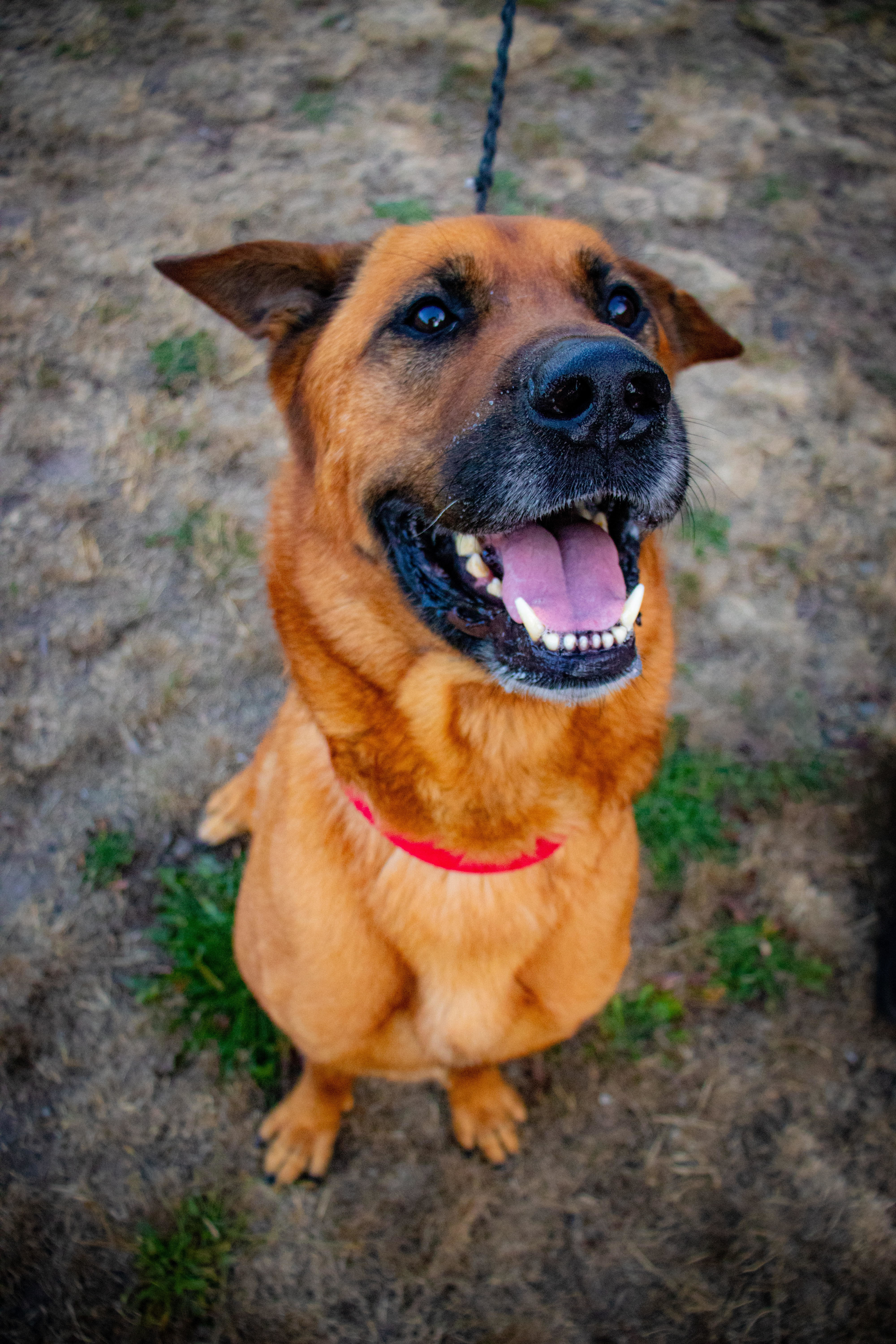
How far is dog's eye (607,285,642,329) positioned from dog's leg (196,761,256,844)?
1.97 meters

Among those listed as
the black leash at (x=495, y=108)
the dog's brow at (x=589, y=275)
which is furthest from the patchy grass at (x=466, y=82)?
the dog's brow at (x=589, y=275)

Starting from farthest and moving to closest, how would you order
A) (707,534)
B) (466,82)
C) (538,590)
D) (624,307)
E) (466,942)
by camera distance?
(466,82)
(707,534)
(624,307)
(466,942)
(538,590)

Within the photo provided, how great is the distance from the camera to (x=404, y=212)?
4.69 m

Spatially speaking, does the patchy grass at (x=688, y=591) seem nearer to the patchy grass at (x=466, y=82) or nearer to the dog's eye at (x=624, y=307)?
the dog's eye at (x=624, y=307)

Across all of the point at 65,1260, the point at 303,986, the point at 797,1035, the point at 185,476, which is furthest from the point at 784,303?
the point at 65,1260

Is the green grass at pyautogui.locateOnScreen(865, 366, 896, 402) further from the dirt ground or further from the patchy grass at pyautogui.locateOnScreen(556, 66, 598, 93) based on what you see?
the patchy grass at pyautogui.locateOnScreen(556, 66, 598, 93)

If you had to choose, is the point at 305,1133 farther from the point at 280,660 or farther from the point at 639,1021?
the point at 280,660

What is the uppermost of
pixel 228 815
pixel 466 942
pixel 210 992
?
pixel 466 942

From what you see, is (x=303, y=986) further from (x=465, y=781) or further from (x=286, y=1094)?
(x=286, y=1094)

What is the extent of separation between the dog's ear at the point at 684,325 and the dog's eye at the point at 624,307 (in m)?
0.10

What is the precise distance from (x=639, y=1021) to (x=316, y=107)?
5.84 meters

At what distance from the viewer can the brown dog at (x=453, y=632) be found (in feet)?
5.46

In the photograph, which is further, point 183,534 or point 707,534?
point 707,534

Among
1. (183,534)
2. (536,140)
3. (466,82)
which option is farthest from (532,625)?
(466,82)
